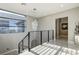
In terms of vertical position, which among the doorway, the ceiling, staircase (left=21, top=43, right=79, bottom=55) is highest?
the ceiling

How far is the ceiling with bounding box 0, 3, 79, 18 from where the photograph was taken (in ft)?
5.58

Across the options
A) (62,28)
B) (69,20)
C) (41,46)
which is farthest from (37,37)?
(69,20)

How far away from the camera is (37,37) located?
210cm

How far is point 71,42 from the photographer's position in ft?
6.50

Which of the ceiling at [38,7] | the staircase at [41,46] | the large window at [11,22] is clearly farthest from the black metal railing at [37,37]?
the ceiling at [38,7]

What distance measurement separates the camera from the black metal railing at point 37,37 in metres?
1.94

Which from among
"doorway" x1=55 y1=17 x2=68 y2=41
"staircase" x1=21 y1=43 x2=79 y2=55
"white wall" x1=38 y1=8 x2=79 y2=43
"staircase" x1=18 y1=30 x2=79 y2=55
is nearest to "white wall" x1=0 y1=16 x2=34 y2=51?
"staircase" x1=18 y1=30 x2=79 y2=55

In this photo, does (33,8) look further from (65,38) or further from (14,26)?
(65,38)

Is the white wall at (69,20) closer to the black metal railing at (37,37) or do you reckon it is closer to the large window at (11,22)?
the black metal railing at (37,37)

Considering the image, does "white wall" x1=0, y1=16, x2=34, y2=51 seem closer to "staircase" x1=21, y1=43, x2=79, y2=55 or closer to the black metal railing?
the black metal railing

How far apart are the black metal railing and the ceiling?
432 mm

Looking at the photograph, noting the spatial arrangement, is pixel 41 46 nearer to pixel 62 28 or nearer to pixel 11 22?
pixel 62 28

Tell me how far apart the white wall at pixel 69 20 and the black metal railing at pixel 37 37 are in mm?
129
